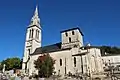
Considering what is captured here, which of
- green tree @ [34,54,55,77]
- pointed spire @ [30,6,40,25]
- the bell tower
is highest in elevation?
pointed spire @ [30,6,40,25]

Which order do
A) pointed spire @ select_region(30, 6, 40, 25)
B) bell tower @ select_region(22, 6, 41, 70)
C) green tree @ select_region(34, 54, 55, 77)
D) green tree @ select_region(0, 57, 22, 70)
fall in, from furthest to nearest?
green tree @ select_region(0, 57, 22, 70), pointed spire @ select_region(30, 6, 40, 25), bell tower @ select_region(22, 6, 41, 70), green tree @ select_region(34, 54, 55, 77)

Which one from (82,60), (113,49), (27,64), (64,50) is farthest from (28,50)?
(113,49)

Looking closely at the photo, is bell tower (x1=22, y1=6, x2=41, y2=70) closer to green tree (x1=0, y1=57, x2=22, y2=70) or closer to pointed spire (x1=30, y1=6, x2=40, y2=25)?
pointed spire (x1=30, y1=6, x2=40, y2=25)

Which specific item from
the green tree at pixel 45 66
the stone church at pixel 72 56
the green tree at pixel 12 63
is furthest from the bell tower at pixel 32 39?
→ the green tree at pixel 45 66

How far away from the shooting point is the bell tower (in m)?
59.0

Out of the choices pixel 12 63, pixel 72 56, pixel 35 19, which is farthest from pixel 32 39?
pixel 72 56

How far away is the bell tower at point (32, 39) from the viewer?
5895 centimetres

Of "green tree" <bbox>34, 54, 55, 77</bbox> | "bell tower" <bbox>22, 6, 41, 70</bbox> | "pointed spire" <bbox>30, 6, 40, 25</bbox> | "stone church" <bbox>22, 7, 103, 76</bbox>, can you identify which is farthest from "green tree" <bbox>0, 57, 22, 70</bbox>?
"green tree" <bbox>34, 54, 55, 77</bbox>

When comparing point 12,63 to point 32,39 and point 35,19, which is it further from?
point 35,19

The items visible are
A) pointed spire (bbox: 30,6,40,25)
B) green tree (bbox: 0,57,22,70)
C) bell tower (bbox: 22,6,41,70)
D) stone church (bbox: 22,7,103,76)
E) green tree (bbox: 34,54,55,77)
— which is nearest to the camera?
green tree (bbox: 34,54,55,77)

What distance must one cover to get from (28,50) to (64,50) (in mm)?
16239

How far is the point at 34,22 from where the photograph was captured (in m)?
65.1

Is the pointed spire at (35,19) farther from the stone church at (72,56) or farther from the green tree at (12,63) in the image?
the green tree at (12,63)

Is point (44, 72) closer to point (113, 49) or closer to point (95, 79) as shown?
point (95, 79)
